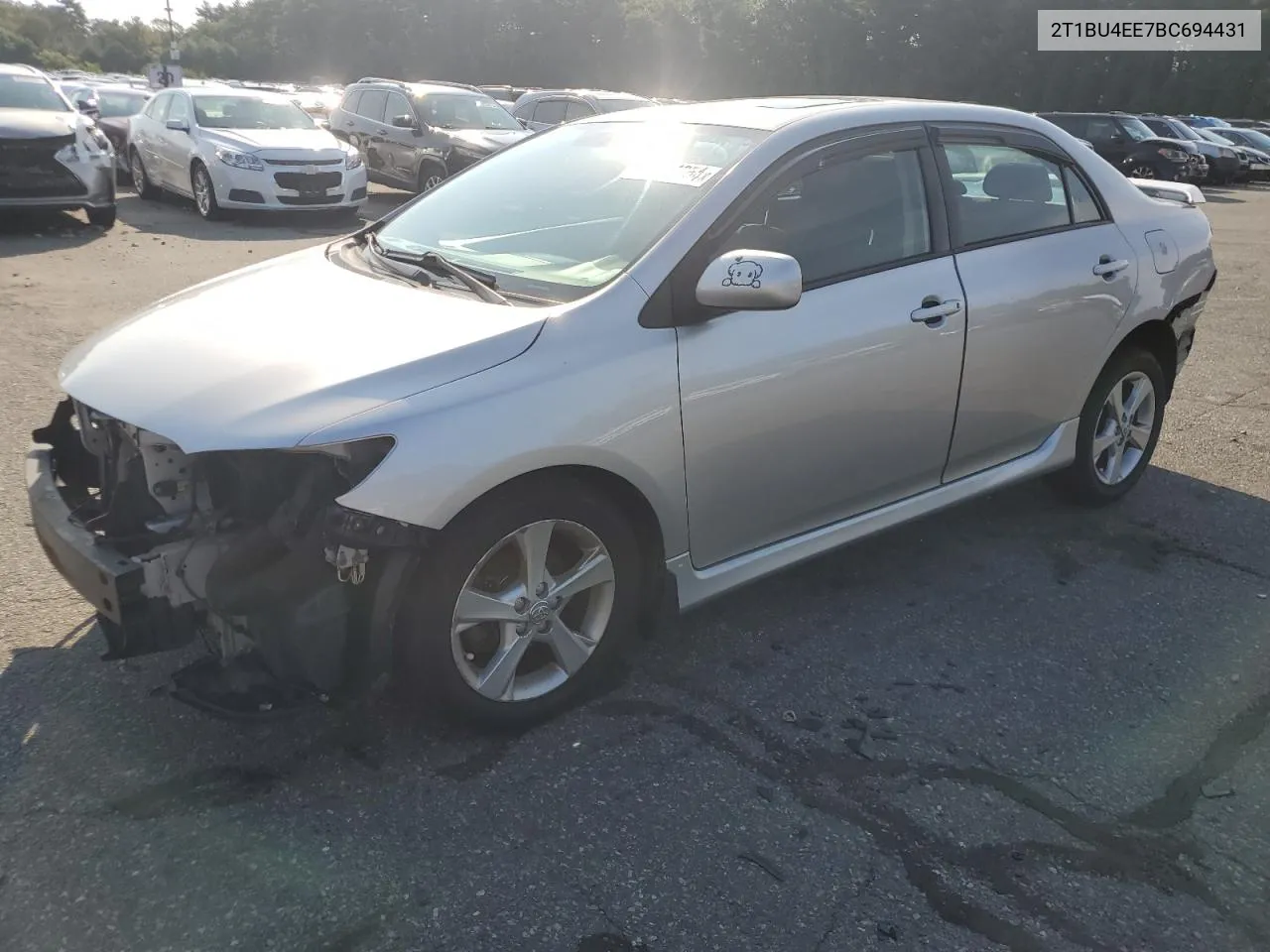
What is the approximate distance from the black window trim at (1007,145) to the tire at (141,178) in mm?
13599

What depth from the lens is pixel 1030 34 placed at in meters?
49.2

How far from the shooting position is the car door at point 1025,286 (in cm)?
398

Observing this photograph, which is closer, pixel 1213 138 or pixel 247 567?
pixel 247 567

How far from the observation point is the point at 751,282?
9.93 feet

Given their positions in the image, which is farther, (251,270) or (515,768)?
(251,270)

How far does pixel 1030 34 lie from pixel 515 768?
178ft

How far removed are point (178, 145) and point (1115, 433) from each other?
12.5 metres

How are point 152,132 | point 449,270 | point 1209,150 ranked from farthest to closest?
point 1209,150 < point 152,132 < point 449,270

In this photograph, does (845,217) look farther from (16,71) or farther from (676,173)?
(16,71)

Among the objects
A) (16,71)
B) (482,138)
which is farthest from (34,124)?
(482,138)

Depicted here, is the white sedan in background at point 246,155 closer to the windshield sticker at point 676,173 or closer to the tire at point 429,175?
the tire at point 429,175

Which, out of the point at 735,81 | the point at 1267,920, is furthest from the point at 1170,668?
the point at 735,81

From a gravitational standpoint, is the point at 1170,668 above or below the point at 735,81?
below

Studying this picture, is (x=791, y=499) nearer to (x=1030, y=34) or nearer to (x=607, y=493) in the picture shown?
(x=607, y=493)
